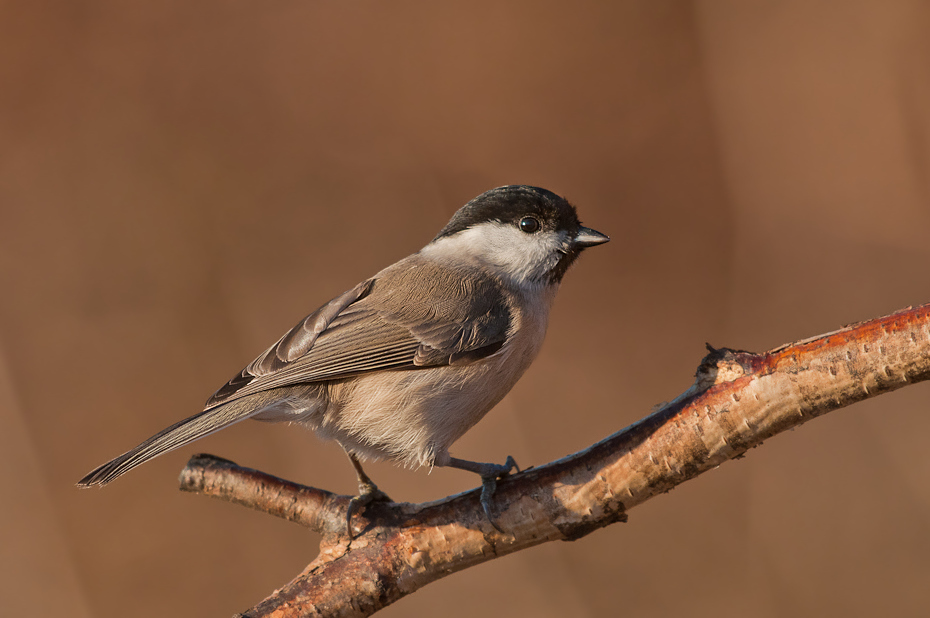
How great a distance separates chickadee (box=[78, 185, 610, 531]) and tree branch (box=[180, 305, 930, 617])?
13 cm

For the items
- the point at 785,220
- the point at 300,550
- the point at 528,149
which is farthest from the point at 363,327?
the point at 785,220

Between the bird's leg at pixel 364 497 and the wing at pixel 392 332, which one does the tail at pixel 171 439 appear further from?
the bird's leg at pixel 364 497

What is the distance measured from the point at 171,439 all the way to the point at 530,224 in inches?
52.4

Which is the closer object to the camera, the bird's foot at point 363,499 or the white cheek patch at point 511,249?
the bird's foot at point 363,499

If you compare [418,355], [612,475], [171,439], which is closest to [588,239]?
[418,355]

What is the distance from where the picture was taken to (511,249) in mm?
2436

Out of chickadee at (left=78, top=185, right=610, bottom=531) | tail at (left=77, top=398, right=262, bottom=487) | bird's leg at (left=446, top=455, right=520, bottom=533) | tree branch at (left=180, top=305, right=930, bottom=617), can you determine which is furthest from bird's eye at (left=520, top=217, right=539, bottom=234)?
tail at (left=77, top=398, right=262, bottom=487)

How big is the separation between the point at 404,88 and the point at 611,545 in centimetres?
265

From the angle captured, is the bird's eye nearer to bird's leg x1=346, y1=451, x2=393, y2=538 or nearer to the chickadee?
the chickadee

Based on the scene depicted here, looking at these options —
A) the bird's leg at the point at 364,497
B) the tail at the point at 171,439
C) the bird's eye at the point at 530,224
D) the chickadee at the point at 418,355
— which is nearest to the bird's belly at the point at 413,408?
the chickadee at the point at 418,355

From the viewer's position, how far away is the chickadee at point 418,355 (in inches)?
82.4

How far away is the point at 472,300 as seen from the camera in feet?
7.48

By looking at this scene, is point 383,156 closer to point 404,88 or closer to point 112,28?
point 404,88

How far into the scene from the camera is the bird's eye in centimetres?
243
